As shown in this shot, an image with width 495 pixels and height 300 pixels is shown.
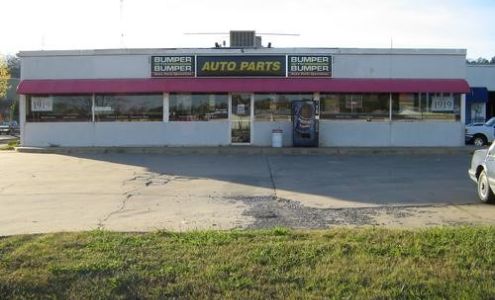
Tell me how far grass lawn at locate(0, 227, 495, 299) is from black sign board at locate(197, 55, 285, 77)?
1846 cm

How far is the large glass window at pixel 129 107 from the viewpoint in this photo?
26250mm

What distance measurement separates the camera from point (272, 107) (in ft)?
85.7

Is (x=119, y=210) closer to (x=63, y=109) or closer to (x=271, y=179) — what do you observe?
(x=271, y=179)

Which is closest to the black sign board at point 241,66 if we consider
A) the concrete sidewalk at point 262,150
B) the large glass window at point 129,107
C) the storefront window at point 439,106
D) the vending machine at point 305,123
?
the vending machine at point 305,123

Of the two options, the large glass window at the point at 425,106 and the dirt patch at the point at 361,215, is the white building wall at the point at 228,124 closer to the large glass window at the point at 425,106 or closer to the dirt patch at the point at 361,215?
the large glass window at the point at 425,106

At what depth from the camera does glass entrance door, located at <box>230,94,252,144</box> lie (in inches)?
1029

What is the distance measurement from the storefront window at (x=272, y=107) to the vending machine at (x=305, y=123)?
0.90 m

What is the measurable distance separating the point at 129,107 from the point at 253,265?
2090 centimetres

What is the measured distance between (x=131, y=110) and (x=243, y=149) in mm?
5520

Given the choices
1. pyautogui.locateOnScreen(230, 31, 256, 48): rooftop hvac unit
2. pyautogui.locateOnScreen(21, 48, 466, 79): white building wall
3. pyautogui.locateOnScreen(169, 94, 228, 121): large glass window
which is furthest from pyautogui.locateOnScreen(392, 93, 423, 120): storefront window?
pyautogui.locateOnScreen(169, 94, 228, 121): large glass window

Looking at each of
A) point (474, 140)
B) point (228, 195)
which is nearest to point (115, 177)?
point (228, 195)

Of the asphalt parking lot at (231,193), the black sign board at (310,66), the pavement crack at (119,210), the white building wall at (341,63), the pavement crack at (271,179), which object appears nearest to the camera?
the pavement crack at (119,210)

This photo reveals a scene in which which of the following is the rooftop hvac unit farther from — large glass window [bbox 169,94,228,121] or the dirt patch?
the dirt patch

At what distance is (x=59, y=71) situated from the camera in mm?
26375
